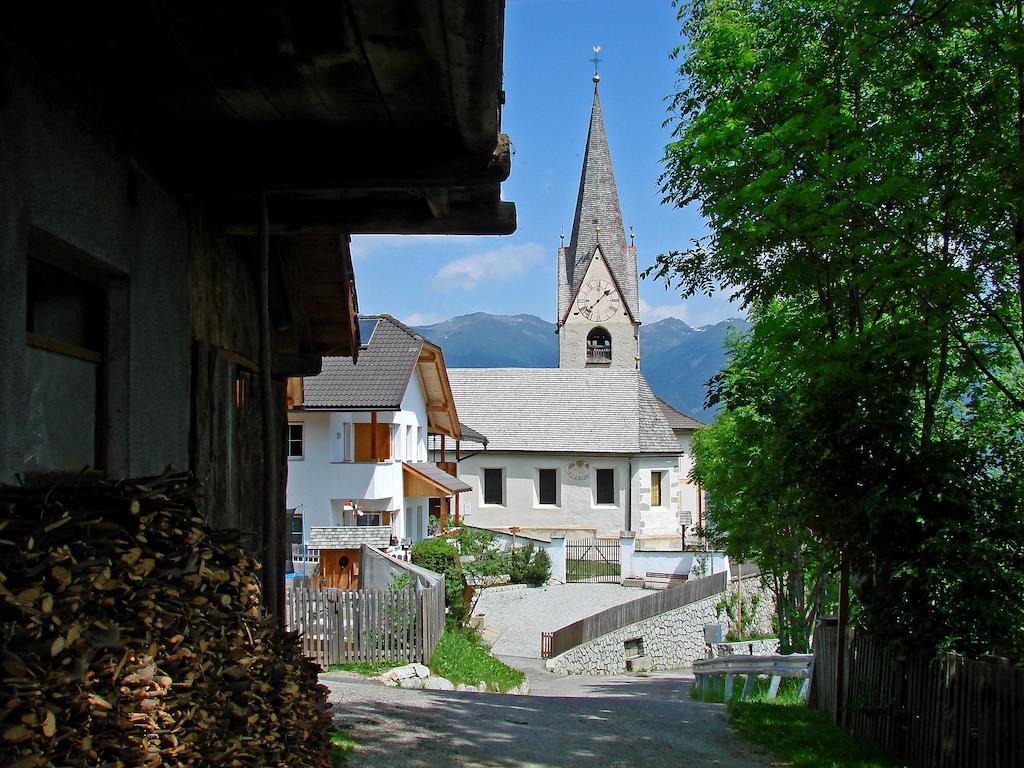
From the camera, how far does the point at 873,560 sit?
390 inches

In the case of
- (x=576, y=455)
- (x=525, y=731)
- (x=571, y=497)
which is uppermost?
(x=576, y=455)

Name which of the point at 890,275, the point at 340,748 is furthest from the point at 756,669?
the point at 340,748

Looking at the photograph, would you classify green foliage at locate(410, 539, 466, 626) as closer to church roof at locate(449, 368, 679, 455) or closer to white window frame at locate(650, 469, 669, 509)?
church roof at locate(449, 368, 679, 455)

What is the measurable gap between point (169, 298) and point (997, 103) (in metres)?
8.06

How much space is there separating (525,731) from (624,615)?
56.7 ft

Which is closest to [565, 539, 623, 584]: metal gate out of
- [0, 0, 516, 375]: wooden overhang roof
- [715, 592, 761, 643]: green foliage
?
[715, 592, 761, 643]: green foliage

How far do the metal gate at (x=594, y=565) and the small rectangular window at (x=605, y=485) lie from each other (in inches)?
343

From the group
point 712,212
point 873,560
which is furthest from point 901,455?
point 712,212

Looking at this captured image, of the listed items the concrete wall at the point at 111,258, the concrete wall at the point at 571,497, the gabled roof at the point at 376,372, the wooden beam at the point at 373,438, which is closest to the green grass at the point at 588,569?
the concrete wall at the point at 571,497

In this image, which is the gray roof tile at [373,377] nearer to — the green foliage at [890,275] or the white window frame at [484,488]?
the green foliage at [890,275]

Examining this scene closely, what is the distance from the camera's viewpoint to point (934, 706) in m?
9.11

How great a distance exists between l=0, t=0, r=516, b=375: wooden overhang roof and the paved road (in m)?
4.81

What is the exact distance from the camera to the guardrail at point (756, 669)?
1559 centimetres

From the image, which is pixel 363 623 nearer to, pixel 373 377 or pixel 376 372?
pixel 373 377
